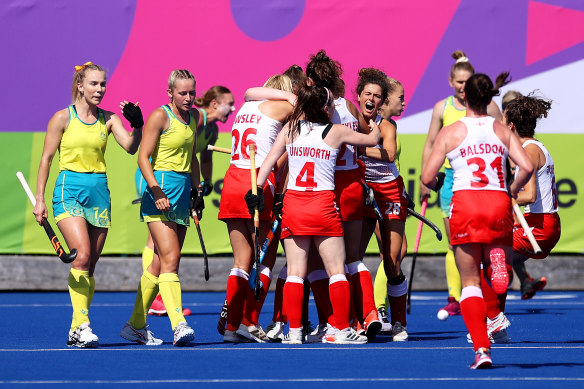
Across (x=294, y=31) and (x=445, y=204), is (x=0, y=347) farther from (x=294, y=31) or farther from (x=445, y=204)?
(x=294, y=31)

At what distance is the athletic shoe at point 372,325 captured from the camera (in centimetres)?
869

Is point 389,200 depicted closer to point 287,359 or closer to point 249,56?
point 287,359

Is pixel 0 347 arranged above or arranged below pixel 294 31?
below

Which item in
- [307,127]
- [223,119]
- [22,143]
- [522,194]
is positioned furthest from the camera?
[22,143]

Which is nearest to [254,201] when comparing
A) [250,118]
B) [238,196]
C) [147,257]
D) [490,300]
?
[238,196]

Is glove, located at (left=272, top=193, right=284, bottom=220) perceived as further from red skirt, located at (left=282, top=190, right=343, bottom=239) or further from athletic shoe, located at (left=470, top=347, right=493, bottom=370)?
athletic shoe, located at (left=470, top=347, right=493, bottom=370)

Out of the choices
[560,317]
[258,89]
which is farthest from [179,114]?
[560,317]

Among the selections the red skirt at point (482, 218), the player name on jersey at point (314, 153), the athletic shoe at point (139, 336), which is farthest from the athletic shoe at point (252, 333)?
the red skirt at point (482, 218)

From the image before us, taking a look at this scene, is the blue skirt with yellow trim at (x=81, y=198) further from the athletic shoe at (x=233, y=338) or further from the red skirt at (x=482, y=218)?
the red skirt at (x=482, y=218)

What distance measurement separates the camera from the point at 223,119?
1200 centimetres

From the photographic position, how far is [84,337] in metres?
8.37

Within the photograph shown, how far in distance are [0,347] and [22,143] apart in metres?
5.27

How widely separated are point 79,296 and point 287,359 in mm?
1766

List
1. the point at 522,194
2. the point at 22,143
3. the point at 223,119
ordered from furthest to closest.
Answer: the point at 22,143, the point at 223,119, the point at 522,194
